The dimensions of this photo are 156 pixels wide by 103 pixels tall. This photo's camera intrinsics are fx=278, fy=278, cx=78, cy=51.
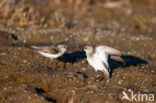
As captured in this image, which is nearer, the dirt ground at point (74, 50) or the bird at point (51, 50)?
the dirt ground at point (74, 50)

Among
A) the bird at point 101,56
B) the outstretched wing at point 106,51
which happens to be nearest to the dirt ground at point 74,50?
the bird at point 101,56

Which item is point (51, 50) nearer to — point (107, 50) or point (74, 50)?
point (107, 50)

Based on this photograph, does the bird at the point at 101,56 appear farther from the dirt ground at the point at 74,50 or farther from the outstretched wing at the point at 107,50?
the dirt ground at the point at 74,50

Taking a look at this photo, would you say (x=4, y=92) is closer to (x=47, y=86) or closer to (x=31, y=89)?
(x=31, y=89)

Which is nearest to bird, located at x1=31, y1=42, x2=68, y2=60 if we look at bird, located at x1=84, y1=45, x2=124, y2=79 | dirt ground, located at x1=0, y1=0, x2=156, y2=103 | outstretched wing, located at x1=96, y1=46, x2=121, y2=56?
dirt ground, located at x1=0, y1=0, x2=156, y2=103

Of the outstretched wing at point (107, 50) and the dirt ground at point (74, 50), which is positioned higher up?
the outstretched wing at point (107, 50)

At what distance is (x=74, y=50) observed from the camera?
8906 millimetres

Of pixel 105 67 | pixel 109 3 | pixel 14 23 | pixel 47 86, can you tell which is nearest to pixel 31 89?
pixel 47 86

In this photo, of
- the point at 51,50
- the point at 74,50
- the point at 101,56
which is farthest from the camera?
the point at 74,50

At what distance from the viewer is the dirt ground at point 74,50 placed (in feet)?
21.1

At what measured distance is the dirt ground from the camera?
6446mm

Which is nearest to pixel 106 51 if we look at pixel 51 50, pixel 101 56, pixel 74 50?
pixel 101 56

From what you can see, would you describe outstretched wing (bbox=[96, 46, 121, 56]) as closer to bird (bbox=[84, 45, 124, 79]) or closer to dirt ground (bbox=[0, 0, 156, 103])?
bird (bbox=[84, 45, 124, 79])

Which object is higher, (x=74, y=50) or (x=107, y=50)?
(x=107, y=50)
